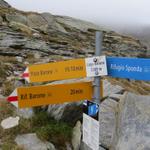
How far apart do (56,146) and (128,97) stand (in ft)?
7.22

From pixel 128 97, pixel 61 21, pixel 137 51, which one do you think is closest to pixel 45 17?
pixel 61 21

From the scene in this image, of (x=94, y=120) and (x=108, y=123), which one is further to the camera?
(x=108, y=123)

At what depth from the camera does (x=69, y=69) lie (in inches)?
280

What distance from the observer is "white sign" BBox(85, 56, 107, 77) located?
6758mm

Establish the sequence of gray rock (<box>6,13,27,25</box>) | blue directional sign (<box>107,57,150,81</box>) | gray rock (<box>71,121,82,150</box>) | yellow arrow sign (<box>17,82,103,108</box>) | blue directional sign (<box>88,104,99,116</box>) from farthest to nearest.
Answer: gray rock (<box>6,13,27,25</box>) < gray rock (<box>71,121,82,150</box>) < yellow arrow sign (<box>17,82,103,108</box>) < blue directional sign (<box>88,104,99,116</box>) < blue directional sign (<box>107,57,150,81</box>)

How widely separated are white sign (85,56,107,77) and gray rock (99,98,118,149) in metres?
2.67

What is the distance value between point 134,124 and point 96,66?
7.42 feet

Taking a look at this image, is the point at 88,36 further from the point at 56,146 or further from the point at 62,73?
the point at 62,73

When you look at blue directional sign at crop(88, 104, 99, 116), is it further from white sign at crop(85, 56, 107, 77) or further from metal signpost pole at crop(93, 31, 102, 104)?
white sign at crop(85, 56, 107, 77)

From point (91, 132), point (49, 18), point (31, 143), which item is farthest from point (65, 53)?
point (91, 132)

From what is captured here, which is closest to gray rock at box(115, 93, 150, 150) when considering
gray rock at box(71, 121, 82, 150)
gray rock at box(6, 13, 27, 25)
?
gray rock at box(71, 121, 82, 150)

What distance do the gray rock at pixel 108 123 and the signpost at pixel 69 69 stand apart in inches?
101

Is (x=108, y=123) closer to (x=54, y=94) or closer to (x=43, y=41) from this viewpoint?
(x=54, y=94)

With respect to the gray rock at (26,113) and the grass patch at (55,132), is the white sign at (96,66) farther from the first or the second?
the gray rock at (26,113)
